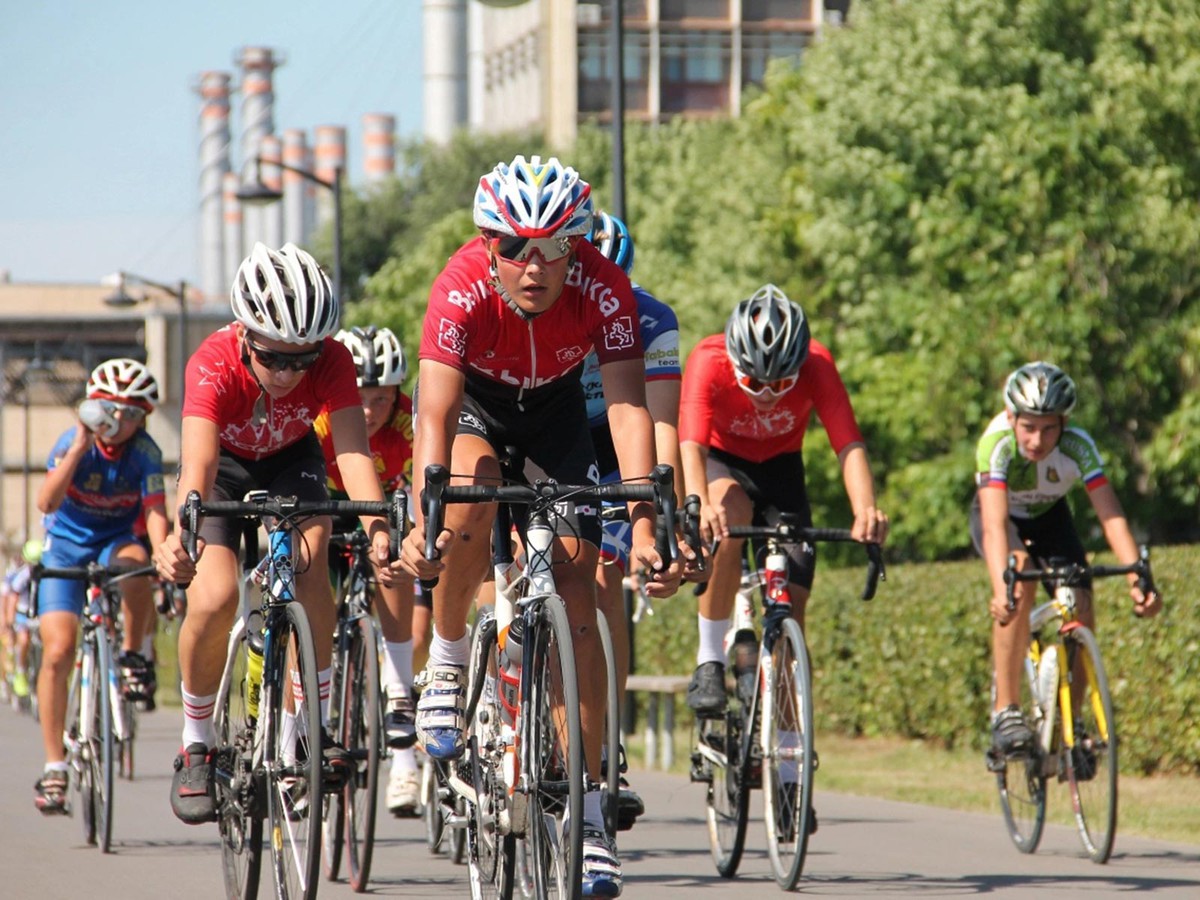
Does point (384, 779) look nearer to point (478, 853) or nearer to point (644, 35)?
point (478, 853)

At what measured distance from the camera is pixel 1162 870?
967 centimetres

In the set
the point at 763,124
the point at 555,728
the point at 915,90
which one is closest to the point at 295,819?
the point at 555,728

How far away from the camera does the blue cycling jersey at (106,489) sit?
37.7ft

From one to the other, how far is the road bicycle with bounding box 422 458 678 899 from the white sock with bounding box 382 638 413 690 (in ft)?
10.2

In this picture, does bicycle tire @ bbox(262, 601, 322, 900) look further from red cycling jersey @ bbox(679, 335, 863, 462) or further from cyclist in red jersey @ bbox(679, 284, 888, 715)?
red cycling jersey @ bbox(679, 335, 863, 462)

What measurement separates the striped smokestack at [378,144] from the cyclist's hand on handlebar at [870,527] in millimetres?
129271

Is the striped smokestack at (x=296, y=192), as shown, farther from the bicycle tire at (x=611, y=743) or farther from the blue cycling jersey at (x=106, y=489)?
the bicycle tire at (x=611, y=743)

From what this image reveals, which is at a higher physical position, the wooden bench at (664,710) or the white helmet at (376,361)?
the white helmet at (376,361)

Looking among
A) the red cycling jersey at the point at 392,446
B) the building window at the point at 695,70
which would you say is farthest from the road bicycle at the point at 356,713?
the building window at the point at 695,70

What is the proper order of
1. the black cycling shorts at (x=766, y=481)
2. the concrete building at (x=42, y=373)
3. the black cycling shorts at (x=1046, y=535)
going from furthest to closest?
the concrete building at (x=42, y=373) → the black cycling shorts at (x=1046, y=535) → the black cycling shorts at (x=766, y=481)

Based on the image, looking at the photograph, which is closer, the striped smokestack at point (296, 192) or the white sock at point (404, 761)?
the white sock at point (404, 761)

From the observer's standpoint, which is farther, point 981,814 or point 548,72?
point 548,72

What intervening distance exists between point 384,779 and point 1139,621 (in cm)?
512

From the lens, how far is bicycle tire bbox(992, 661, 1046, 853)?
34.1ft
